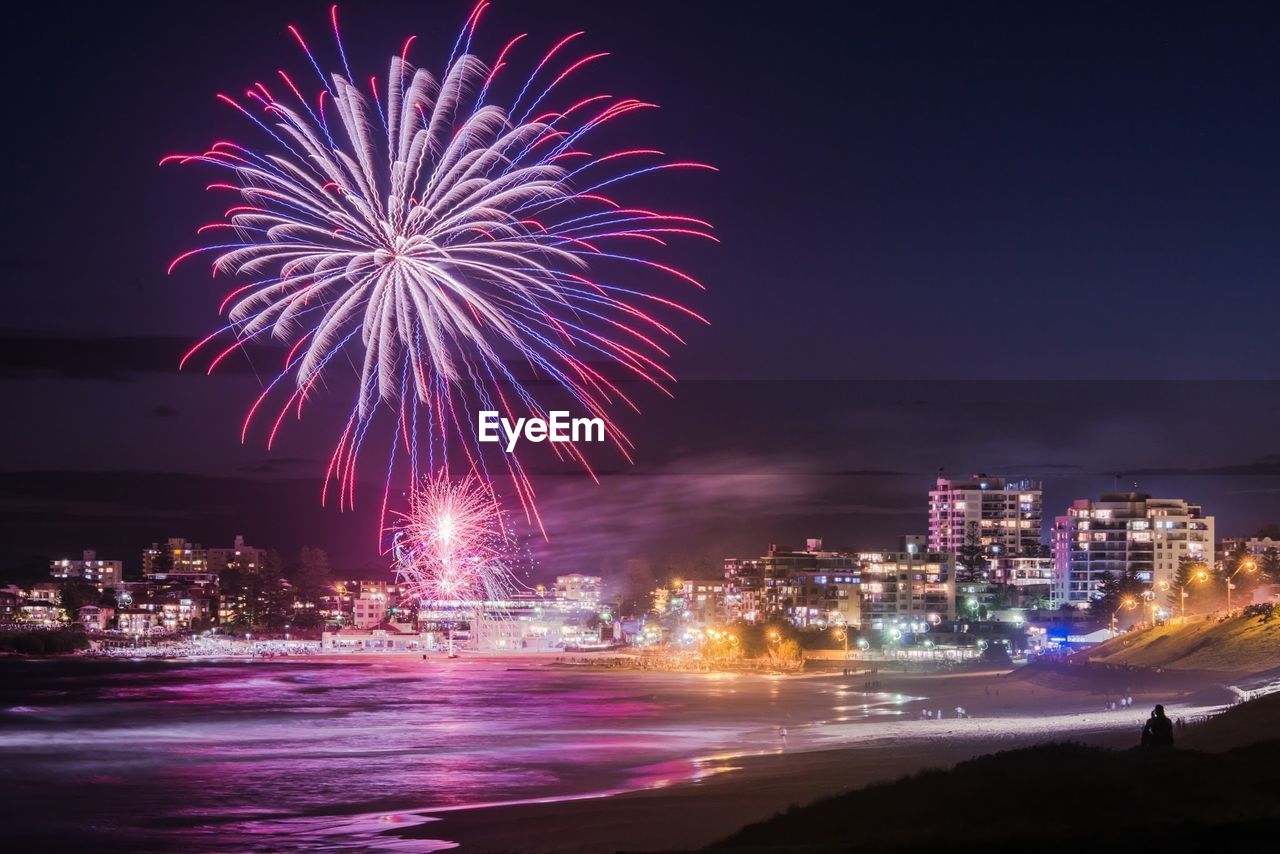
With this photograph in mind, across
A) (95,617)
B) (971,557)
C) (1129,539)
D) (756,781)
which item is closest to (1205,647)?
(756,781)

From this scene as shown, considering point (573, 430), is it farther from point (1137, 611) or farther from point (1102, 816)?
point (1137, 611)

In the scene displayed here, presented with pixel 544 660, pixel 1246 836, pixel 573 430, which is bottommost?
pixel 544 660

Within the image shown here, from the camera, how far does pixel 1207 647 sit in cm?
5997

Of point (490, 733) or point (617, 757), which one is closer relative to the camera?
Result: point (617, 757)

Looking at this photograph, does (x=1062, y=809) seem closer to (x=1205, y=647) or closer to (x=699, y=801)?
(x=699, y=801)

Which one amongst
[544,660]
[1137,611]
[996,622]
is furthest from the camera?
[544,660]

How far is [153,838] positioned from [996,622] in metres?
97.6

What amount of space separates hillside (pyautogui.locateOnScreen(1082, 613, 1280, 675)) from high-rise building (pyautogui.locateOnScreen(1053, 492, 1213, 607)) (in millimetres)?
58867

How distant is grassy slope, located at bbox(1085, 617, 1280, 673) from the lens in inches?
2092

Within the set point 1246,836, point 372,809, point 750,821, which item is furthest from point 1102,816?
point 372,809

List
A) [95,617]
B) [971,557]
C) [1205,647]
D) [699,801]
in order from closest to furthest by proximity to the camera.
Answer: [699,801] < [1205,647] < [971,557] < [95,617]

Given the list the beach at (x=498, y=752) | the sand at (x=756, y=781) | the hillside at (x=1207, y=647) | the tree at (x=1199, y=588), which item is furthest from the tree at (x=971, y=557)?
the sand at (x=756, y=781)

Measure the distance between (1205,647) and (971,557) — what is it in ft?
299

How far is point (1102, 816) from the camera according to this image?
17266 mm
